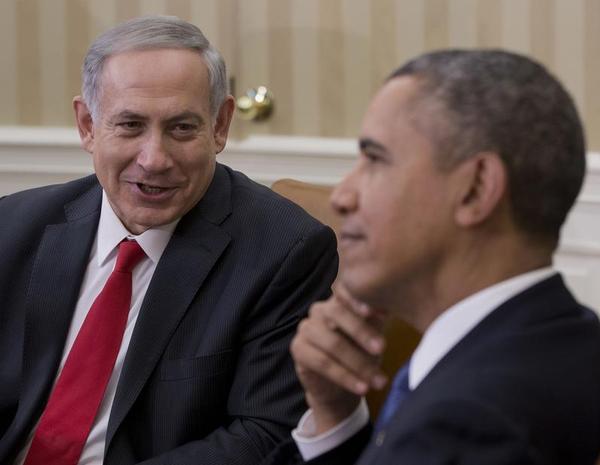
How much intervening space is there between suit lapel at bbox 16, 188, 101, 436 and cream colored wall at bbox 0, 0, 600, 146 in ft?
4.55

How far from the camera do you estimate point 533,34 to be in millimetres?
3346

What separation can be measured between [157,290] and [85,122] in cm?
42

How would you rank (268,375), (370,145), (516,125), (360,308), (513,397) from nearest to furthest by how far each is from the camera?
(513,397) → (516,125) → (370,145) → (360,308) → (268,375)

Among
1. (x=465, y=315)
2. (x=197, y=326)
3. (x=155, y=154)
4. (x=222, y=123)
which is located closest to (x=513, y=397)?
(x=465, y=315)

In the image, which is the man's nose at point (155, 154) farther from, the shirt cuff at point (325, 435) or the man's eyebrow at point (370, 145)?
the man's eyebrow at point (370, 145)

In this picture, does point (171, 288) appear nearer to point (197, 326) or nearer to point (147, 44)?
point (197, 326)

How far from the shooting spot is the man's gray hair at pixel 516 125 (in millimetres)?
1311

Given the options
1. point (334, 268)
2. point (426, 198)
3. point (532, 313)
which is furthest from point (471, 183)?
point (334, 268)

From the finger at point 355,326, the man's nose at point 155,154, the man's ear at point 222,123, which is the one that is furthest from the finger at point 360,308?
the man's ear at point 222,123

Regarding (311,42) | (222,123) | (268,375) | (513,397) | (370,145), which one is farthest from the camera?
(311,42)

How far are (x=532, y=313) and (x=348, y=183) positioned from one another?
280mm

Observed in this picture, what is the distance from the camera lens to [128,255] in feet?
7.43

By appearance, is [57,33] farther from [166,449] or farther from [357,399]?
[357,399]

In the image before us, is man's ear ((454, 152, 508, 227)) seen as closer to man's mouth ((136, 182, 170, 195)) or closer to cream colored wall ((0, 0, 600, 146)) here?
man's mouth ((136, 182, 170, 195))
